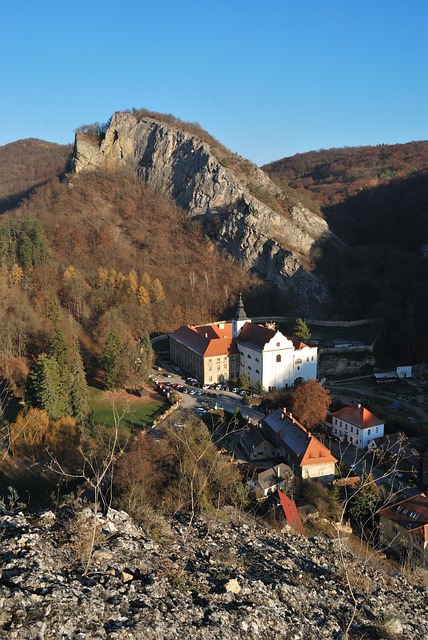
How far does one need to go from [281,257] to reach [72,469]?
3608cm

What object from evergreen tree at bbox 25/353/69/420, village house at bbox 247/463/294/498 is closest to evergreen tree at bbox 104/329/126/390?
evergreen tree at bbox 25/353/69/420

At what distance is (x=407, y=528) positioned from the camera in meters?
15.5

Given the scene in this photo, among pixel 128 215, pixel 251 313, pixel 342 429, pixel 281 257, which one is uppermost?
pixel 128 215

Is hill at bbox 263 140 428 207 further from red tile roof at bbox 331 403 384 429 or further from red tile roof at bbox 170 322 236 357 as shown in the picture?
red tile roof at bbox 331 403 384 429

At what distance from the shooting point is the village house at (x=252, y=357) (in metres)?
31.9

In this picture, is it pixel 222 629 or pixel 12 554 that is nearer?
pixel 222 629

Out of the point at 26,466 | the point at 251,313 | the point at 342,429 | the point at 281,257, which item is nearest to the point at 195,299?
the point at 251,313

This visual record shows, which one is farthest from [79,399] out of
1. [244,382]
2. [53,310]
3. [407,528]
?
[407,528]

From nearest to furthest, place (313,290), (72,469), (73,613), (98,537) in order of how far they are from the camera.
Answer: (73,613)
(98,537)
(72,469)
(313,290)

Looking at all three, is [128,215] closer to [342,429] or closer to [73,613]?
[342,429]

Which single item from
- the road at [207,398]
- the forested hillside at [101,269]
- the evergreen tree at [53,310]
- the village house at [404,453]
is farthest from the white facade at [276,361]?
the evergreen tree at [53,310]

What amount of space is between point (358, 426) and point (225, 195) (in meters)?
36.2

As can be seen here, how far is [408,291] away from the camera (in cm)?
4566

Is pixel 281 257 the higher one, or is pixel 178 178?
pixel 178 178
